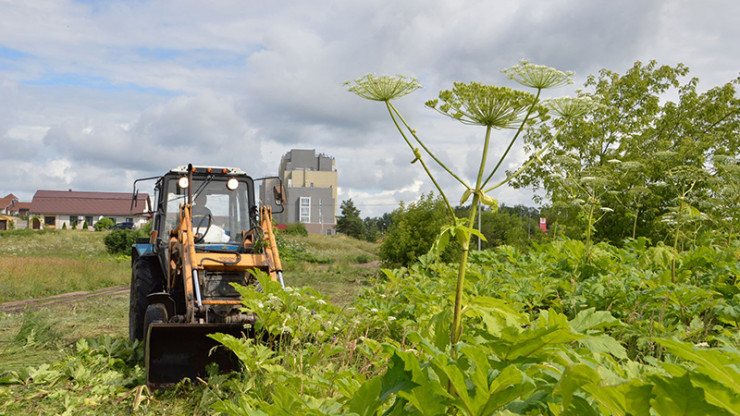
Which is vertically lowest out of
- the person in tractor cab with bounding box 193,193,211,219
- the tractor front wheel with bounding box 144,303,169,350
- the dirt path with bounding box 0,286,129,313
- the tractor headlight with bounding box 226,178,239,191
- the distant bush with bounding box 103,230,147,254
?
the dirt path with bounding box 0,286,129,313

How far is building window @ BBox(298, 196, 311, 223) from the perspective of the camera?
313 ft

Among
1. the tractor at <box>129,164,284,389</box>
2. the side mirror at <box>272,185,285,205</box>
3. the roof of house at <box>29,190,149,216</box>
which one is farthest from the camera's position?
the roof of house at <box>29,190,149,216</box>

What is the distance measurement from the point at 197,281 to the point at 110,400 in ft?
5.10

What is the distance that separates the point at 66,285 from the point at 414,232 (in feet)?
37.3

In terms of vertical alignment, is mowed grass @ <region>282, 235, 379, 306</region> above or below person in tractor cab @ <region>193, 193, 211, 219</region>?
below

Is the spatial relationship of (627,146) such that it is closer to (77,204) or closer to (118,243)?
(118,243)

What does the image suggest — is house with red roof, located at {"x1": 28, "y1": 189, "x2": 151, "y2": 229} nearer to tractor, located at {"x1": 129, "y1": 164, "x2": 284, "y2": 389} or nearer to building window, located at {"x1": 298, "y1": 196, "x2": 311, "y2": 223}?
building window, located at {"x1": 298, "y1": 196, "x2": 311, "y2": 223}

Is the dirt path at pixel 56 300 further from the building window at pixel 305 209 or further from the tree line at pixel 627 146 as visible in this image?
the building window at pixel 305 209

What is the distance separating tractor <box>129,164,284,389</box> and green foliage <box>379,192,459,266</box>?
368 inches

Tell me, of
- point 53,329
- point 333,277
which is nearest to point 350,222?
point 333,277

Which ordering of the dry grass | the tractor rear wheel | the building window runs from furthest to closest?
1. the building window
2. the dry grass
3. the tractor rear wheel

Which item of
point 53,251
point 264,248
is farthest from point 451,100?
point 53,251

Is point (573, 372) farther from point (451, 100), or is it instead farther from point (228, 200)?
point (228, 200)

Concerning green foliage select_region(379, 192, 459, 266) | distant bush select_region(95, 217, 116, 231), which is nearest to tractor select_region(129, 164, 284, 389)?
green foliage select_region(379, 192, 459, 266)
